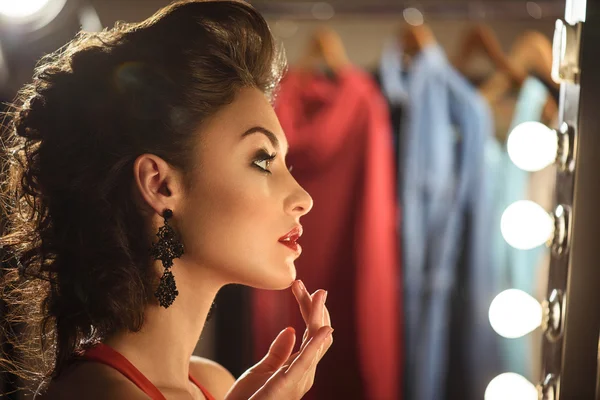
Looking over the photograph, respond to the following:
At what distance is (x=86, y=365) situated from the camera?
76cm

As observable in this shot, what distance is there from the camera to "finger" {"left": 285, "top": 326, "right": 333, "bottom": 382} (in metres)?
0.70

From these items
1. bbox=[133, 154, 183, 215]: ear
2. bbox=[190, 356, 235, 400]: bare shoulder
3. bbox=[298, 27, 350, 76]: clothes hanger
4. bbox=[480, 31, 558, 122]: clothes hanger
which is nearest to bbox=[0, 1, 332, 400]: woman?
bbox=[133, 154, 183, 215]: ear

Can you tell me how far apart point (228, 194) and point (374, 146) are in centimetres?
101

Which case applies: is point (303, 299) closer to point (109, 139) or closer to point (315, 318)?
point (315, 318)

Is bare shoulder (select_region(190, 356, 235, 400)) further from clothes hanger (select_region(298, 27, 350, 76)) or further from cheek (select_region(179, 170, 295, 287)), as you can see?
clothes hanger (select_region(298, 27, 350, 76))

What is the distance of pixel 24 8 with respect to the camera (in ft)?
5.37

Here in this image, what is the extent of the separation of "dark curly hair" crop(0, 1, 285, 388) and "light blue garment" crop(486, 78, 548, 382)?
42.2 inches

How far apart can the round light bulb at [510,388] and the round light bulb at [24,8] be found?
51.1 inches

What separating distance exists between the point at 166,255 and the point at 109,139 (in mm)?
133

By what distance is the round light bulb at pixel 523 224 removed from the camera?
63.4 inches

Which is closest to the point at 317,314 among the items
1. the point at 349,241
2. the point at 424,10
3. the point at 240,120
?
the point at 240,120

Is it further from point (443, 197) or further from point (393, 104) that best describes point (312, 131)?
point (443, 197)

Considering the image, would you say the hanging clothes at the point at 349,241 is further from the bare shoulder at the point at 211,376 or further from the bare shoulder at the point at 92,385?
the bare shoulder at the point at 92,385

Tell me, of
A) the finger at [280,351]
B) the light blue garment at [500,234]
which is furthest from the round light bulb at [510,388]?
the finger at [280,351]
